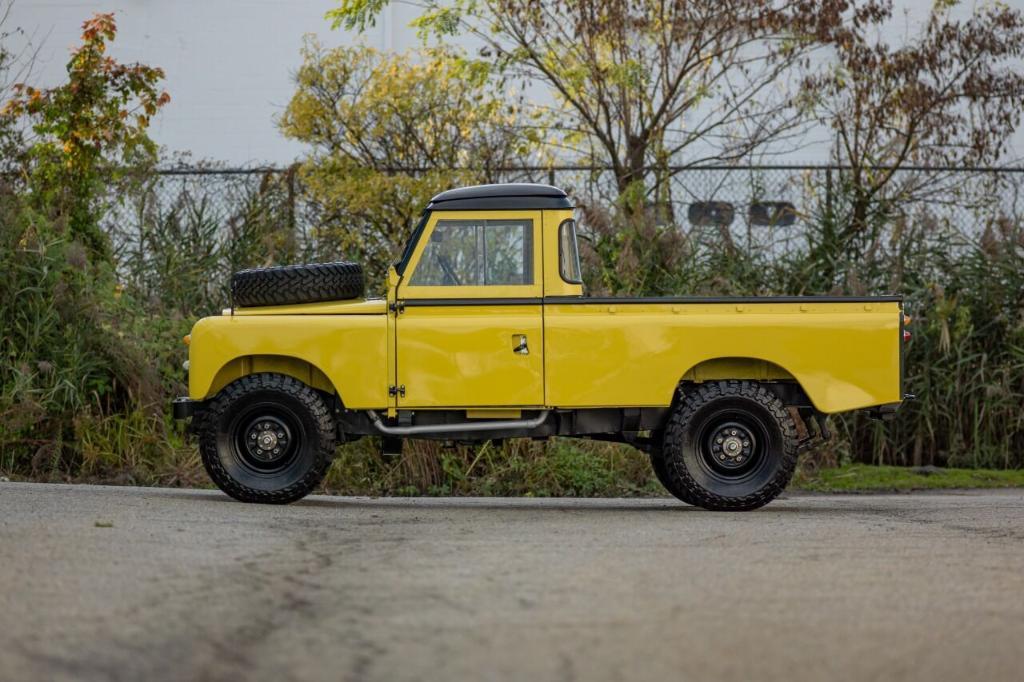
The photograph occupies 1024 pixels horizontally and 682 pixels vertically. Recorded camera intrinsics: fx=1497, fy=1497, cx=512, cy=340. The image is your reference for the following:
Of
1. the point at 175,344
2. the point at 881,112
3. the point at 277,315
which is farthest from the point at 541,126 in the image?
the point at 277,315

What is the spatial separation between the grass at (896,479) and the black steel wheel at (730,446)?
3103mm

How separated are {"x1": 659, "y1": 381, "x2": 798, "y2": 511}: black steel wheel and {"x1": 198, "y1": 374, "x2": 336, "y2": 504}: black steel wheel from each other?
7.50ft

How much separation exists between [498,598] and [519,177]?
419 inches

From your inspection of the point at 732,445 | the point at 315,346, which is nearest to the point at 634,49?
the point at 732,445

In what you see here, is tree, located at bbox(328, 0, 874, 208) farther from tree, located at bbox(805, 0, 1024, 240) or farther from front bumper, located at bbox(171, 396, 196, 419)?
front bumper, located at bbox(171, 396, 196, 419)

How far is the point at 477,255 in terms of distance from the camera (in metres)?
9.80

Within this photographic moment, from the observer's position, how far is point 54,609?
16.6 feet

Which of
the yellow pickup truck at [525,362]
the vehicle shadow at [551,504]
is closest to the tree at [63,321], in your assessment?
the vehicle shadow at [551,504]

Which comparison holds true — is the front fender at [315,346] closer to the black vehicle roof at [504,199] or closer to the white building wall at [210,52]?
the black vehicle roof at [504,199]

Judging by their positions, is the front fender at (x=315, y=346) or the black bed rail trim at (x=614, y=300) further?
the front fender at (x=315, y=346)

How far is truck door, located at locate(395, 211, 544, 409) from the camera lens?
966cm

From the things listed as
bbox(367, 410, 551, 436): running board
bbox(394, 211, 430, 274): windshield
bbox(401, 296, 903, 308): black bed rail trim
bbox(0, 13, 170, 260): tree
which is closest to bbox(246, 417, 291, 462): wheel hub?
bbox(367, 410, 551, 436): running board

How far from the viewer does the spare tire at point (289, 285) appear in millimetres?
10000

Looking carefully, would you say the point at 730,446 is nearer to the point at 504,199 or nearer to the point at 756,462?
the point at 756,462
